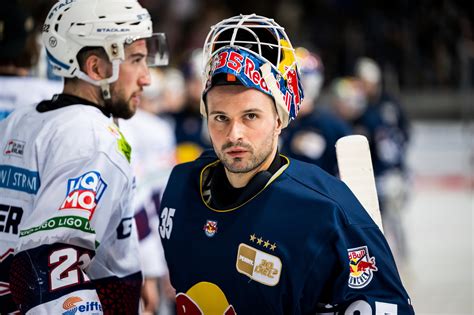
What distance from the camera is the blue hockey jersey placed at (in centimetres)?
206

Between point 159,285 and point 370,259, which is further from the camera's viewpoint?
point 159,285

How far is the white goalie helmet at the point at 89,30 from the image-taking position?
2572 mm

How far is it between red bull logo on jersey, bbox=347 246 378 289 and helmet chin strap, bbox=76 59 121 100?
1.02 m

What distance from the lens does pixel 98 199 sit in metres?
2.42

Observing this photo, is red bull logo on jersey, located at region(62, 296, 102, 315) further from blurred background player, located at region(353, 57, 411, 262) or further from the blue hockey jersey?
blurred background player, located at region(353, 57, 411, 262)

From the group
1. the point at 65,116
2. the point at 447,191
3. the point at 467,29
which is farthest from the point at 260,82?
the point at 467,29

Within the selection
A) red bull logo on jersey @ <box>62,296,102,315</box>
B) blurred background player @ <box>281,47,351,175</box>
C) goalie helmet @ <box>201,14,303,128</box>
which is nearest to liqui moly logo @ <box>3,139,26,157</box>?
red bull logo on jersey @ <box>62,296,102,315</box>

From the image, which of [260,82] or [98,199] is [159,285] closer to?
[98,199]

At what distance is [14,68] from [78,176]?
1.39m

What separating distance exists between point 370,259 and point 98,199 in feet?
2.74

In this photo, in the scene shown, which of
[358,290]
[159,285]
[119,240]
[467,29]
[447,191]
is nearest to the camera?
[358,290]

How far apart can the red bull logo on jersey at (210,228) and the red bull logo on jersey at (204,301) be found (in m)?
0.13

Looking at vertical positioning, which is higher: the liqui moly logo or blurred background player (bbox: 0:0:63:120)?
blurred background player (bbox: 0:0:63:120)

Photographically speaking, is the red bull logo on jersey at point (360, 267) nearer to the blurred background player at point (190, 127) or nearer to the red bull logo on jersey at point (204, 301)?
the red bull logo on jersey at point (204, 301)
